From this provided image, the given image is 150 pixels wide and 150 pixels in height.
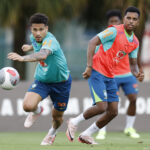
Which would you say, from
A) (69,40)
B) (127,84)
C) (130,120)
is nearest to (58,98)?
(127,84)

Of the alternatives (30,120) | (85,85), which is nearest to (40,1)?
(85,85)

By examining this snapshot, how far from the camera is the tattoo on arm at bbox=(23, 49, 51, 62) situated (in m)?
9.11

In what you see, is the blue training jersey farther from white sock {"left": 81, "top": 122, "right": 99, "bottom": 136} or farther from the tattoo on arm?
white sock {"left": 81, "top": 122, "right": 99, "bottom": 136}

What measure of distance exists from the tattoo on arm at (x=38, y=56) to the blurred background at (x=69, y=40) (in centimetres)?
574

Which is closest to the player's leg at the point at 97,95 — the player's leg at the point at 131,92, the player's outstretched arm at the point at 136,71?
the player's outstretched arm at the point at 136,71

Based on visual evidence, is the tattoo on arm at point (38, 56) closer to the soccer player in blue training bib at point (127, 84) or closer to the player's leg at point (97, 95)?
the player's leg at point (97, 95)

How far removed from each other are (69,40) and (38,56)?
2208 centimetres

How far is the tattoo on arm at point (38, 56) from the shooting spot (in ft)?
29.9

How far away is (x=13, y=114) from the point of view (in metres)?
15.0

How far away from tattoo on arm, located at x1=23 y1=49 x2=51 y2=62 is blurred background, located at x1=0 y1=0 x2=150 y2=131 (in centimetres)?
574

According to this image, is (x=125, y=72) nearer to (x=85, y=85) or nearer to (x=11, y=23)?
(x=85, y=85)

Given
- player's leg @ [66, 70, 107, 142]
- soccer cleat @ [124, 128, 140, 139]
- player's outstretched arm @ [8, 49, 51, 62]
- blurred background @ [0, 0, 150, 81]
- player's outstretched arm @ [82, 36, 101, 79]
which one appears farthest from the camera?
blurred background @ [0, 0, 150, 81]

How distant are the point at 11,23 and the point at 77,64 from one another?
11511mm

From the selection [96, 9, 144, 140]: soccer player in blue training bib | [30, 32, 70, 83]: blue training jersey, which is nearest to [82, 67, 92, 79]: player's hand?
[30, 32, 70, 83]: blue training jersey
